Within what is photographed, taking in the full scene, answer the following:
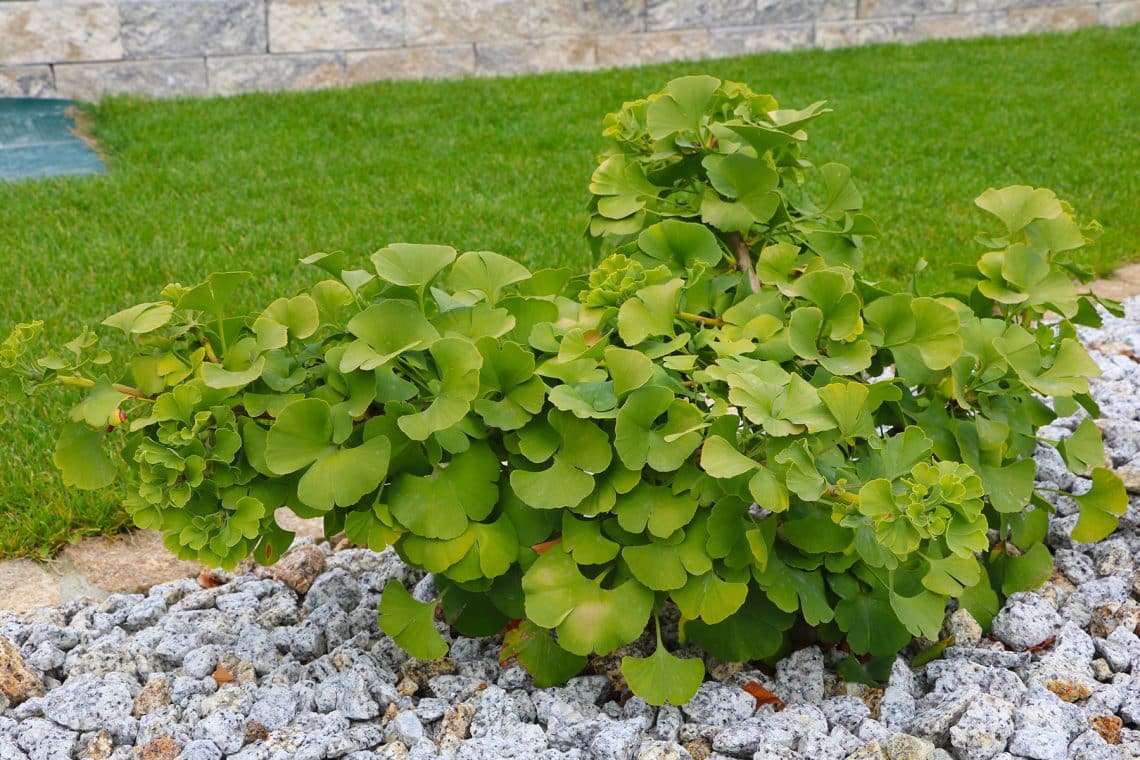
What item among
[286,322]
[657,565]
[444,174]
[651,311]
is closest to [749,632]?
[657,565]

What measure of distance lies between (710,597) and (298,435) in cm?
66

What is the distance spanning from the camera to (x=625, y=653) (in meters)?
1.99

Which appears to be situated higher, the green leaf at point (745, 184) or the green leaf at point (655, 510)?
the green leaf at point (745, 184)

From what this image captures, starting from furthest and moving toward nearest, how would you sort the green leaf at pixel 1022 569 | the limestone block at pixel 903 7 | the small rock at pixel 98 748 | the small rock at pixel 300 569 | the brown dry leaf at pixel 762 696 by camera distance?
the limestone block at pixel 903 7
the small rock at pixel 300 569
the green leaf at pixel 1022 569
the brown dry leaf at pixel 762 696
the small rock at pixel 98 748

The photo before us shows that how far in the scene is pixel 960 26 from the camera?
8906 millimetres

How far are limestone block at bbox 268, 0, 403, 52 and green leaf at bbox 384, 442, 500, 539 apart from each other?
6.14 meters

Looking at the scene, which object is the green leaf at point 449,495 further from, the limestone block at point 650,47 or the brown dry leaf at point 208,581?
the limestone block at point 650,47

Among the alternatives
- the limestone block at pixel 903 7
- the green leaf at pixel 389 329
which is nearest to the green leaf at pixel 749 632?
the green leaf at pixel 389 329

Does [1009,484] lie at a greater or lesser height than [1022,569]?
greater

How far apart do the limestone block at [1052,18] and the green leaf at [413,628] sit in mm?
8827

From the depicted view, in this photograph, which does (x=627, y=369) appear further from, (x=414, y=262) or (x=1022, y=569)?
(x=1022, y=569)

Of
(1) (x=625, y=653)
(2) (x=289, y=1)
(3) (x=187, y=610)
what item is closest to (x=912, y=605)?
(1) (x=625, y=653)

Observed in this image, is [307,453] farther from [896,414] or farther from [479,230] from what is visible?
[479,230]

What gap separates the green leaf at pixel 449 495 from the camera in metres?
1.65
